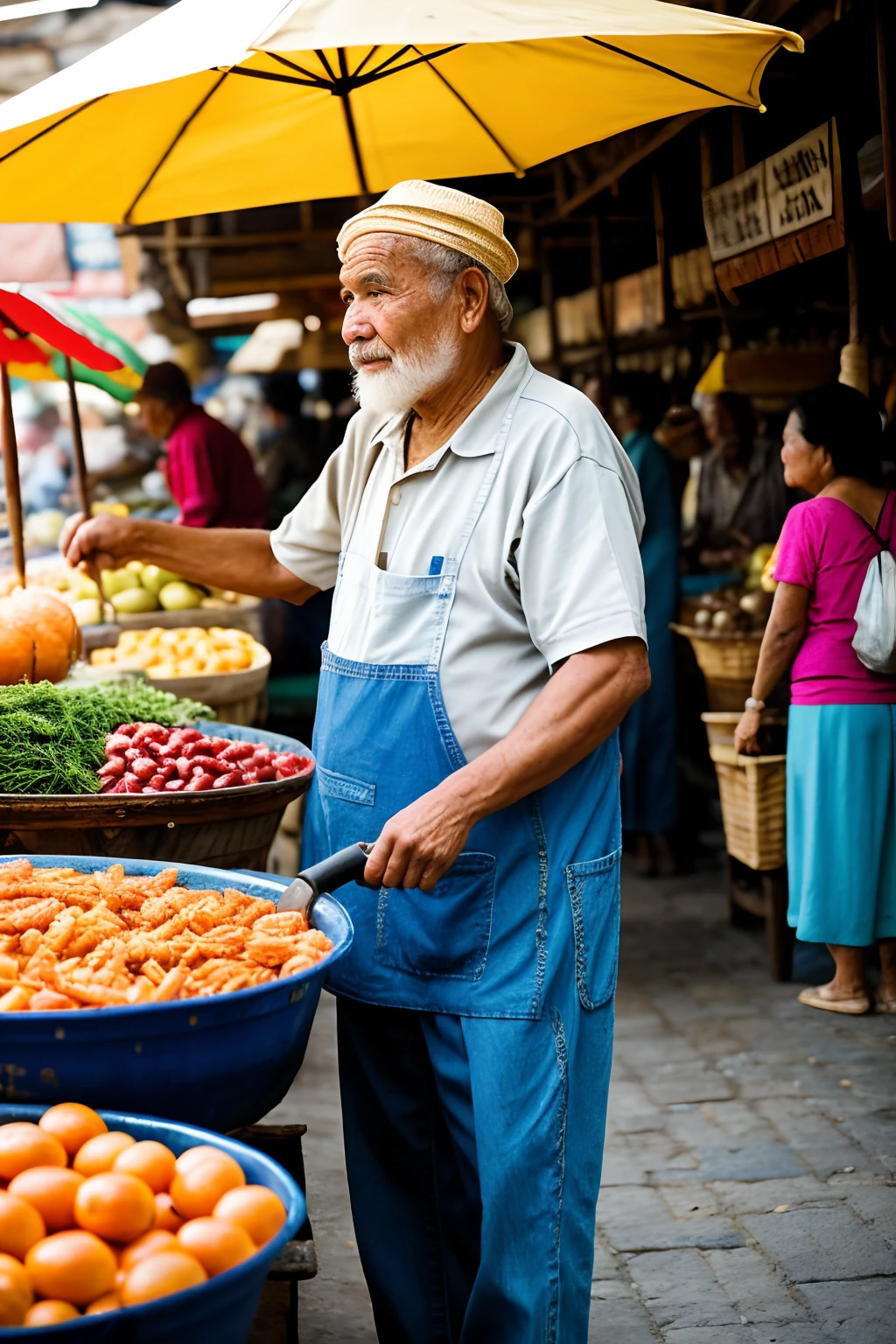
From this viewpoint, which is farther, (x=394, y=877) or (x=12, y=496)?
(x=12, y=496)

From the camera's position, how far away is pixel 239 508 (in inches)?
279

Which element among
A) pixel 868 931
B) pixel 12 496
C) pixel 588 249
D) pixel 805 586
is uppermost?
pixel 588 249

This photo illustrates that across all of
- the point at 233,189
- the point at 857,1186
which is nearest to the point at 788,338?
the point at 233,189

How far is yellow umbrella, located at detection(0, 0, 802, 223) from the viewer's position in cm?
261

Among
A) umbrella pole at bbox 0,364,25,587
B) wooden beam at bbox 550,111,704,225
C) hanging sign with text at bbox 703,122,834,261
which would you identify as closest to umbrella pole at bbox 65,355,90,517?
umbrella pole at bbox 0,364,25,587

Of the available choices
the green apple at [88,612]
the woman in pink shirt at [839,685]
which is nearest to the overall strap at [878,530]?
the woman in pink shirt at [839,685]

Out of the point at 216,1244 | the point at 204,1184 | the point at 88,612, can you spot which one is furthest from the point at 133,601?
the point at 216,1244

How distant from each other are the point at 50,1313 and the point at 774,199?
4.20 m

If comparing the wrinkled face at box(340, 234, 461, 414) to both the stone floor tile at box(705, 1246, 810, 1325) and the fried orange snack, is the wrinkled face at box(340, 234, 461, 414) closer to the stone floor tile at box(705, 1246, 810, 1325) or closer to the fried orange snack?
the fried orange snack

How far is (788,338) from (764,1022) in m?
4.55

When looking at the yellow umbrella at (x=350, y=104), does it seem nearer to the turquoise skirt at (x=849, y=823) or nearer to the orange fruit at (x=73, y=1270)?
the orange fruit at (x=73, y=1270)

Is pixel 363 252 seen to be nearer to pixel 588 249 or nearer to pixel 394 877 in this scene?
pixel 394 877

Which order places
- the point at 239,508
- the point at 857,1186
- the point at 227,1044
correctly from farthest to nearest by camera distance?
the point at 239,508, the point at 857,1186, the point at 227,1044

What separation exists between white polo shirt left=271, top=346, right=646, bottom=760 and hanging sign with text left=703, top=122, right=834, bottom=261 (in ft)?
7.21
